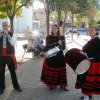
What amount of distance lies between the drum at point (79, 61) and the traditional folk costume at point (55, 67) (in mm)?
1291

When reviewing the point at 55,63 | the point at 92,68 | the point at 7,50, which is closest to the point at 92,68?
the point at 92,68

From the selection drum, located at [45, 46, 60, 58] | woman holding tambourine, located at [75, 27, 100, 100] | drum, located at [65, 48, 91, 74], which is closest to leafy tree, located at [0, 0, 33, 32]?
drum, located at [45, 46, 60, 58]

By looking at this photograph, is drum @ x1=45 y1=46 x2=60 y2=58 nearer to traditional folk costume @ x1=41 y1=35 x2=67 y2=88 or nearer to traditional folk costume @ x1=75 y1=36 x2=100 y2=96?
traditional folk costume @ x1=41 y1=35 x2=67 y2=88

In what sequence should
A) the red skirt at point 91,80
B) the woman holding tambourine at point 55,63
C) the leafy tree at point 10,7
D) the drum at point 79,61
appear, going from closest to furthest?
1. the drum at point 79,61
2. the red skirt at point 91,80
3. the woman holding tambourine at point 55,63
4. the leafy tree at point 10,7

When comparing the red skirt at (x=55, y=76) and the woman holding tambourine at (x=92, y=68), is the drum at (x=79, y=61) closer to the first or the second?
the woman holding tambourine at (x=92, y=68)

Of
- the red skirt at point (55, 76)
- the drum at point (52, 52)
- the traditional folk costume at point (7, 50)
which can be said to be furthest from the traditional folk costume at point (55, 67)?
the traditional folk costume at point (7, 50)

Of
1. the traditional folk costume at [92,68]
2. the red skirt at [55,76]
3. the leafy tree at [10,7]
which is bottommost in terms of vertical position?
the red skirt at [55,76]

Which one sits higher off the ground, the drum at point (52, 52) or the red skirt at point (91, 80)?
the drum at point (52, 52)

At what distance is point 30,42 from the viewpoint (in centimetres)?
1933

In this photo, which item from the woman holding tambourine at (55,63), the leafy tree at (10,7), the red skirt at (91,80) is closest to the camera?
the red skirt at (91,80)

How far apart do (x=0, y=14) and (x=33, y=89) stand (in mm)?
12678

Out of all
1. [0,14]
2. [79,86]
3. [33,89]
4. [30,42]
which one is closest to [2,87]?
[33,89]

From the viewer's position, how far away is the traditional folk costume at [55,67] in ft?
31.5

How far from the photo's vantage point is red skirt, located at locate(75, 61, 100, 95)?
809 cm
